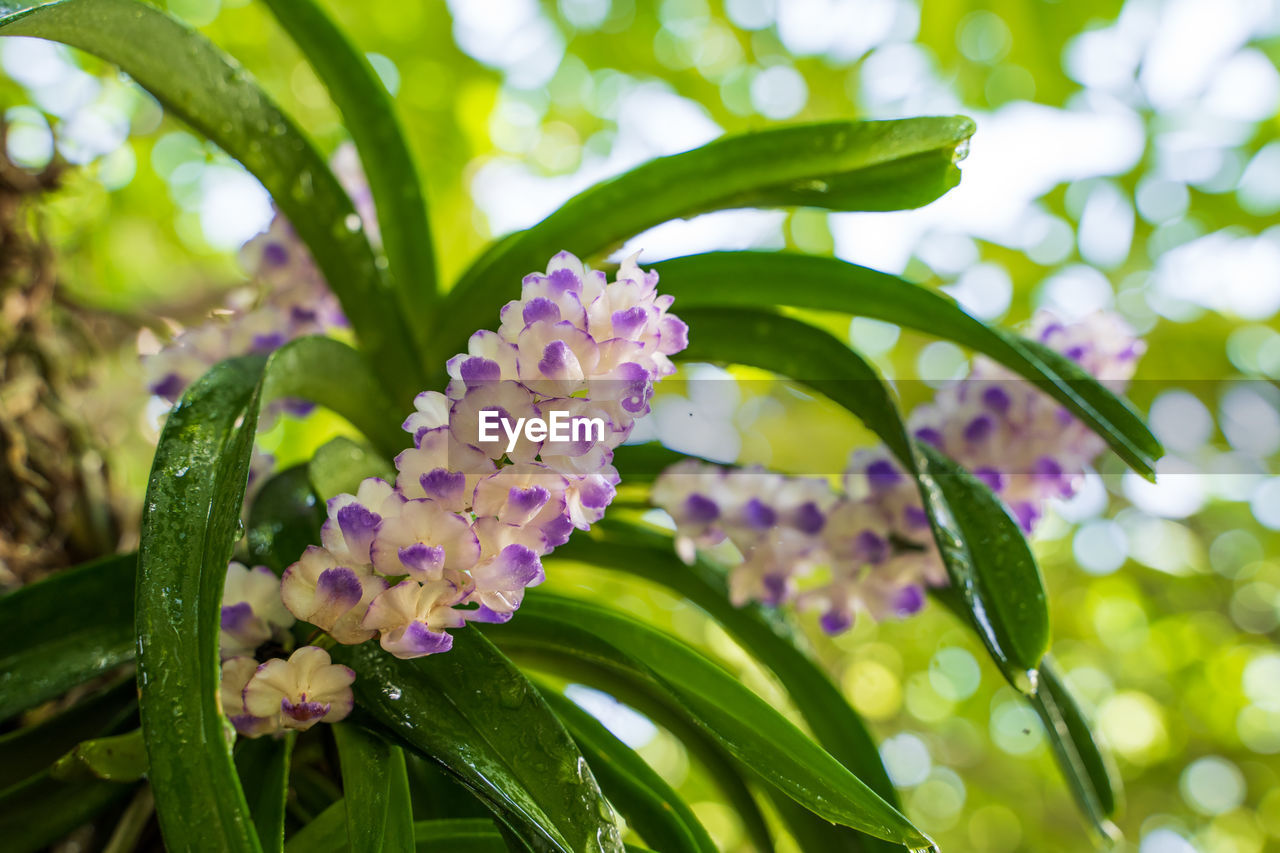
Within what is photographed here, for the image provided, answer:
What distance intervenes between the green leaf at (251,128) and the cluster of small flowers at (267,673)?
261 millimetres

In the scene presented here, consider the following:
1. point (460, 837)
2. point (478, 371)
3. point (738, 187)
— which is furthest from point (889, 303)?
point (460, 837)

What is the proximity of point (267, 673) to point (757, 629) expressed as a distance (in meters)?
0.44

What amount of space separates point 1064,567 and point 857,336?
28.6 inches

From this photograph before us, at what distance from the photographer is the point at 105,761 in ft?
1.54

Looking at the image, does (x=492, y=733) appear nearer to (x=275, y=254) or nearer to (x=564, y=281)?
(x=564, y=281)

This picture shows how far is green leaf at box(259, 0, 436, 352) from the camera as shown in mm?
725

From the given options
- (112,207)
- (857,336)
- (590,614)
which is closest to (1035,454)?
(590,614)

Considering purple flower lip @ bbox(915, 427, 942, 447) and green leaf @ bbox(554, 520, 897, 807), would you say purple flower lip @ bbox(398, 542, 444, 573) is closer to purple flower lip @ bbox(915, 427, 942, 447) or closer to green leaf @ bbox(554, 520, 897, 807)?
green leaf @ bbox(554, 520, 897, 807)

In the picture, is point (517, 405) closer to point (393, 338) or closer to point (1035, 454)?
point (393, 338)

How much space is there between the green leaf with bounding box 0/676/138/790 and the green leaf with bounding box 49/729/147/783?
92mm

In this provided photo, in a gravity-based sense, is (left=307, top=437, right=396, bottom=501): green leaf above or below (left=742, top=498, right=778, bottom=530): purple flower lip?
below

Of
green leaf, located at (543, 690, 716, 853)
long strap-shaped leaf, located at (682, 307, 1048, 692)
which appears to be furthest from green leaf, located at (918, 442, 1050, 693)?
green leaf, located at (543, 690, 716, 853)

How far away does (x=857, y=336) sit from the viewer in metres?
1.84

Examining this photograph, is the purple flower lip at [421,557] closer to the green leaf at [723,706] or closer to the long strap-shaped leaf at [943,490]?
the green leaf at [723,706]
